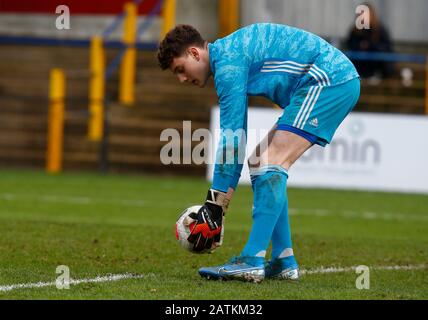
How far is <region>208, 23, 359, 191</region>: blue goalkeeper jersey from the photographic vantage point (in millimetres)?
7504

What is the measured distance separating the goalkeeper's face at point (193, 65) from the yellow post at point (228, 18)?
709 inches

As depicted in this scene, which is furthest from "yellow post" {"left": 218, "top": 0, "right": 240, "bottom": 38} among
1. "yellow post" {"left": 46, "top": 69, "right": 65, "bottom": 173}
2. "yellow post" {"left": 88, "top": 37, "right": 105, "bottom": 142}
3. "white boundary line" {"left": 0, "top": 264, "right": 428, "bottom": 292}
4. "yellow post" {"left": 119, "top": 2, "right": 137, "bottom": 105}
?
"white boundary line" {"left": 0, "top": 264, "right": 428, "bottom": 292}

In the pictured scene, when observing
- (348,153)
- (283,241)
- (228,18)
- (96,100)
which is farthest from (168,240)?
(228,18)

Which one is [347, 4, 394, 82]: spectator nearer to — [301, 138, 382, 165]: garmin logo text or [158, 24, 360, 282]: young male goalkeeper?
[301, 138, 382, 165]: garmin logo text

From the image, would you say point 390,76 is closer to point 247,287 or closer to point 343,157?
point 343,157

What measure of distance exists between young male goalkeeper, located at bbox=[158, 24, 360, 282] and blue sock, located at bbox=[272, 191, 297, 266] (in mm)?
327

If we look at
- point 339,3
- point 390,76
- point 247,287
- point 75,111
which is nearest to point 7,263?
point 247,287

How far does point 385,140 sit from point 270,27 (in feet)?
38.6

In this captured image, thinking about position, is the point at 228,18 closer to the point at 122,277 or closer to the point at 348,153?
the point at 348,153

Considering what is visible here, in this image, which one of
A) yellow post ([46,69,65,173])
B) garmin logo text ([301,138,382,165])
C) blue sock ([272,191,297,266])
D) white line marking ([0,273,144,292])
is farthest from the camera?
yellow post ([46,69,65,173])

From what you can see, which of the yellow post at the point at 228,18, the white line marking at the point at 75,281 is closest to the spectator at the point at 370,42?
the yellow post at the point at 228,18

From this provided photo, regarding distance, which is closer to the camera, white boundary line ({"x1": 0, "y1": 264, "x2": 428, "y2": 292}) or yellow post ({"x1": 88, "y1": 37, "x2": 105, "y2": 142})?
Result: white boundary line ({"x1": 0, "y1": 264, "x2": 428, "y2": 292})

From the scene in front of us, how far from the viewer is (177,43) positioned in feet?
25.2

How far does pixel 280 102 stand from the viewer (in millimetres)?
7988
